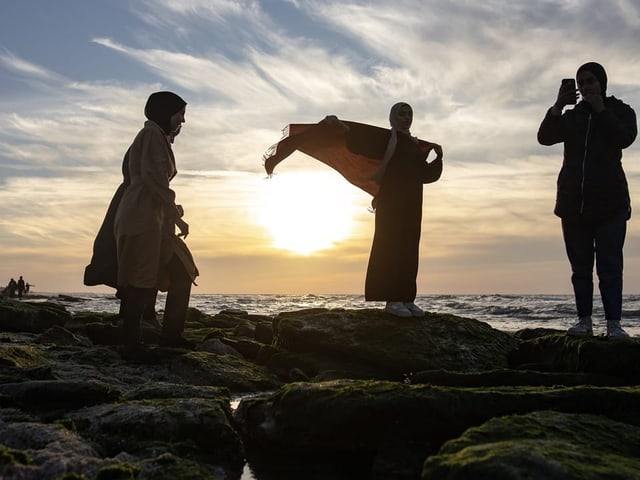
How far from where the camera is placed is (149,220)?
20.4 ft

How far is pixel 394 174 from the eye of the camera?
752 cm

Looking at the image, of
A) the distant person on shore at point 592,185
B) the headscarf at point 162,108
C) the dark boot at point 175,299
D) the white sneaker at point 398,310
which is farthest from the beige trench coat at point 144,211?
the distant person on shore at point 592,185

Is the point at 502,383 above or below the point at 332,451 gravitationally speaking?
above

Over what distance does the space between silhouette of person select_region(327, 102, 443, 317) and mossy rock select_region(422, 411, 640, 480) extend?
387 centimetres

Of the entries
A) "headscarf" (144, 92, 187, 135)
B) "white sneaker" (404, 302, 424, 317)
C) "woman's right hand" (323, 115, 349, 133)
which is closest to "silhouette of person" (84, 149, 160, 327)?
"headscarf" (144, 92, 187, 135)

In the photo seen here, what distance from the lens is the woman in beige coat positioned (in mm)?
6172

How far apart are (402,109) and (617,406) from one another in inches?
174

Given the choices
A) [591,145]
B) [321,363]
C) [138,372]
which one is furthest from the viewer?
[321,363]

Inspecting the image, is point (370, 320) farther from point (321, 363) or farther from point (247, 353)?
point (247, 353)

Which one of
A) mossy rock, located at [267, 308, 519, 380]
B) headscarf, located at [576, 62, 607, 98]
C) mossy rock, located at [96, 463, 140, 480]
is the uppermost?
headscarf, located at [576, 62, 607, 98]

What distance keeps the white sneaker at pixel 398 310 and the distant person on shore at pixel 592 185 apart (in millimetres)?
1693

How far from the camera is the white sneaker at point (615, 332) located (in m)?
6.18

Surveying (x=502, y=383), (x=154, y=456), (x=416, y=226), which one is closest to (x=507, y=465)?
(x=154, y=456)

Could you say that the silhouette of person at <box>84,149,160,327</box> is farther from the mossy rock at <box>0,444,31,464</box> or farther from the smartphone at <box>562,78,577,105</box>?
the smartphone at <box>562,78,577,105</box>
